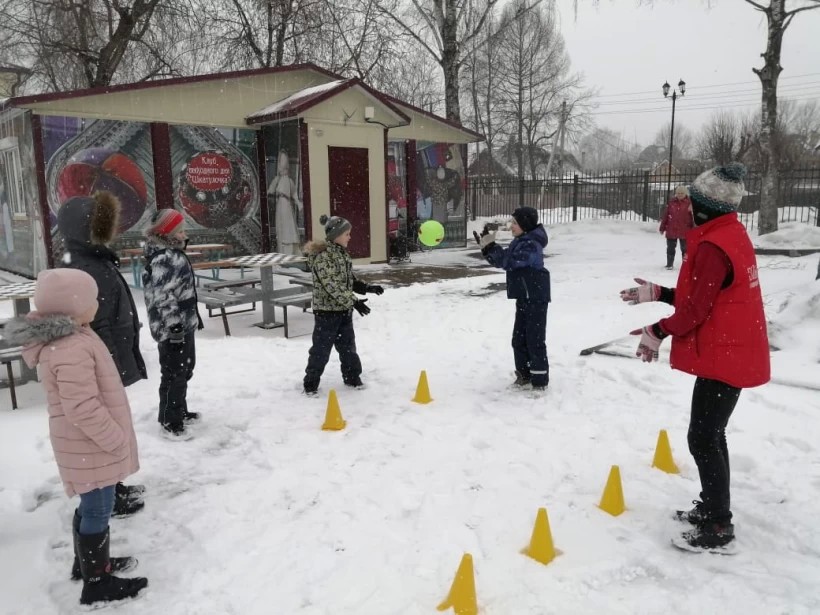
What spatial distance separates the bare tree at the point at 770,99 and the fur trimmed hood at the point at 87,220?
750 inches

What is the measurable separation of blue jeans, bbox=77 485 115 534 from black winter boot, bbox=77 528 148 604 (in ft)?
0.11

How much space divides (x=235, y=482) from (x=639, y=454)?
2.82 m

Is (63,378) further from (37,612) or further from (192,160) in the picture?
(192,160)

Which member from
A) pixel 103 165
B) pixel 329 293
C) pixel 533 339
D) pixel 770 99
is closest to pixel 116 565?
pixel 329 293

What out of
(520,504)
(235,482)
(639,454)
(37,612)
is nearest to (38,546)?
(37,612)

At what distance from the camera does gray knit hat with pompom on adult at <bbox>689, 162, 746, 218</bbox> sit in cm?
317

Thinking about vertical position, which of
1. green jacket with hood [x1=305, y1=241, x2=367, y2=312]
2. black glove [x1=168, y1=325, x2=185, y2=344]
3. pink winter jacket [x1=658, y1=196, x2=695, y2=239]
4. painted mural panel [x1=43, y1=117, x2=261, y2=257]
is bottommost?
black glove [x1=168, y1=325, x2=185, y2=344]

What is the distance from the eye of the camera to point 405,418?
534 centimetres

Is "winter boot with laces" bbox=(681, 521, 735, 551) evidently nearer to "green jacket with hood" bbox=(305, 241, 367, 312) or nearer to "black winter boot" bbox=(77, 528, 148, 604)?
"black winter boot" bbox=(77, 528, 148, 604)

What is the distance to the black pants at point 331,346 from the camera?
580 centimetres

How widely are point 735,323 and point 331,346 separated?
11.7ft

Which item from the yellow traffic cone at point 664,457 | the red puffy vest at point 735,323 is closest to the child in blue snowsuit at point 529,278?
the yellow traffic cone at point 664,457

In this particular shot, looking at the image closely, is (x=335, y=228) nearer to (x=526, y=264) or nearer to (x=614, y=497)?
(x=526, y=264)

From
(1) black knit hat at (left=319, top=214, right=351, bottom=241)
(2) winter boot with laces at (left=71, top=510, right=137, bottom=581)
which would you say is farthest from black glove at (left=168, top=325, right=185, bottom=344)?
(2) winter boot with laces at (left=71, top=510, right=137, bottom=581)
